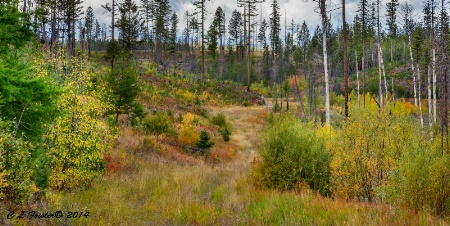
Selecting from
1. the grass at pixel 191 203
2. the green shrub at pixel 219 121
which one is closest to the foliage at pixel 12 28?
the grass at pixel 191 203

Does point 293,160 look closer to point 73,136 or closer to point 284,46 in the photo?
point 73,136

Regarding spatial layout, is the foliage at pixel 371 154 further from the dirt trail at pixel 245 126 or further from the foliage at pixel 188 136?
the foliage at pixel 188 136

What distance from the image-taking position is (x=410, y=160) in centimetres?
634

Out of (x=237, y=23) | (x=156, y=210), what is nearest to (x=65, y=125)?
(x=156, y=210)

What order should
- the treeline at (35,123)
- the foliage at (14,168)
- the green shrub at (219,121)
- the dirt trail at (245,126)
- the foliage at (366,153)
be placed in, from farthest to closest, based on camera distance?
1. the green shrub at (219,121)
2. the dirt trail at (245,126)
3. the foliage at (366,153)
4. the treeline at (35,123)
5. the foliage at (14,168)

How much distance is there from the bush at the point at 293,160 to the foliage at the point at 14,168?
640 cm

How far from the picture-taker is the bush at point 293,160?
352 inches

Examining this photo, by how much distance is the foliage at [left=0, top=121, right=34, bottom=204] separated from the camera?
4.32 m

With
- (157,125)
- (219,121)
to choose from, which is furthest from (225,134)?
(157,125)

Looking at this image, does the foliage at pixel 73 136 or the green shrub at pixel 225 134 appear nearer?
the foliage at pixel 73 136

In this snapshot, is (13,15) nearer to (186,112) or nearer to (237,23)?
(186,112)

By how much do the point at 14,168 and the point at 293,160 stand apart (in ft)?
23.4

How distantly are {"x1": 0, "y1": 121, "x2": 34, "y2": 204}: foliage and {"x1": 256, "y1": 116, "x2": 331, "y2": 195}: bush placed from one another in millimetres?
6399

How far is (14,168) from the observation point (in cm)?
446
